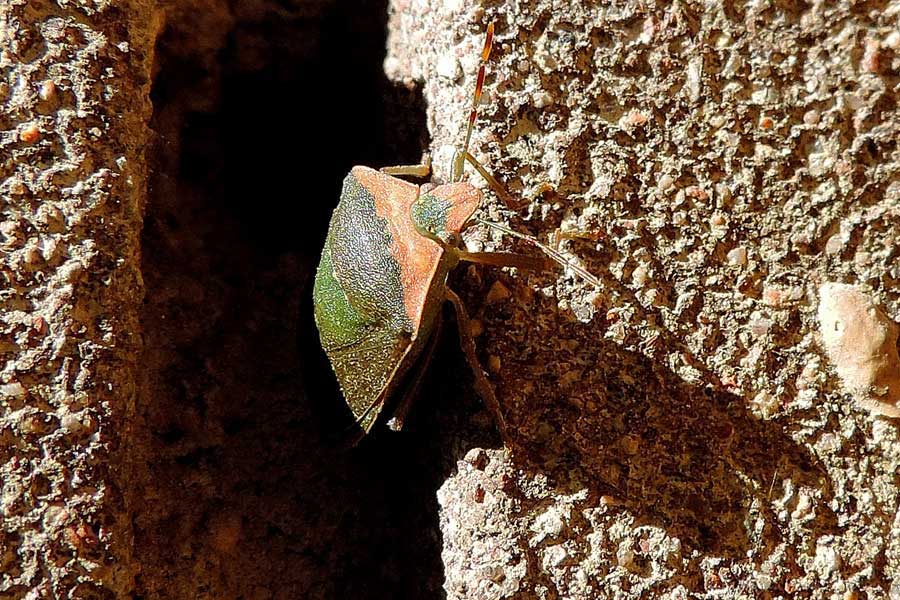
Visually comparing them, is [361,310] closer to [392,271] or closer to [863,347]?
[392,271]

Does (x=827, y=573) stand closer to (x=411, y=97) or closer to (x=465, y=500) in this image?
(x=465, y=500)

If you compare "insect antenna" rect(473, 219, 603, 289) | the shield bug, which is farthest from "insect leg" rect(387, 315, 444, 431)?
"insect antenna" rect(473, 219, 603, 289)

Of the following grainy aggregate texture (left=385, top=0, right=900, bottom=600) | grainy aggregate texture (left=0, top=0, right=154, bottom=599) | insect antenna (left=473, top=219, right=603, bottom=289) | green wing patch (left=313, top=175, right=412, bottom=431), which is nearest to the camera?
grainy aggregate texture (left=0, top=0, right=154, bottom=599)

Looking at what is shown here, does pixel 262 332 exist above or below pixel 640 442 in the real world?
below

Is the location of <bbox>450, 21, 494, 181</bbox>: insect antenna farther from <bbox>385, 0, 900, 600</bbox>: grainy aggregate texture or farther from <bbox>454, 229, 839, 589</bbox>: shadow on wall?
<bbox>454, 229, 839, 589</bbox>: shadow on wall

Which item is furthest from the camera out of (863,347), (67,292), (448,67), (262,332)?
(262,332)

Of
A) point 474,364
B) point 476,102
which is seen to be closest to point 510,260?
point 474,364
